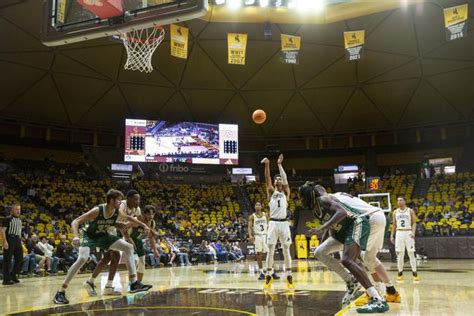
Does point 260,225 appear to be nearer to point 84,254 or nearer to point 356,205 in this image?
point 84,254

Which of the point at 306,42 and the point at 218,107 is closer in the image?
the point at 306,42

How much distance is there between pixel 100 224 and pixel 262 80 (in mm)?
21389

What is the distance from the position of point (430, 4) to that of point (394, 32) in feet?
8.48

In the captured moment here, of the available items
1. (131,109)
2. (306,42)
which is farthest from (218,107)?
(306,42)

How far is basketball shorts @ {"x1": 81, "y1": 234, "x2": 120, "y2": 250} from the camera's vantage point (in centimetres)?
794

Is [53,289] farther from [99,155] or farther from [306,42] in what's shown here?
[99,155]

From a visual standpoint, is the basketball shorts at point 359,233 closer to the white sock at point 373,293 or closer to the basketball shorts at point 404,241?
the white sock at point 373,293

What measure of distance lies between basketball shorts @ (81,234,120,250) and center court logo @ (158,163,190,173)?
24220 mm

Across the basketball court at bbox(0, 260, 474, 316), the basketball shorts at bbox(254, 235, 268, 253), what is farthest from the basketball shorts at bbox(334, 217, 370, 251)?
the basketball shorts at bbox(254, 235, 268, 253)

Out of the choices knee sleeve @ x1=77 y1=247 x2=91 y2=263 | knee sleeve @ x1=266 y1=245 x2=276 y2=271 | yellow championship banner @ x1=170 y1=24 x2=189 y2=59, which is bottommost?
knee sleeve @ x1=266 y1=245 x2=276 y2=271

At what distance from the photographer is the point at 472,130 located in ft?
99.7

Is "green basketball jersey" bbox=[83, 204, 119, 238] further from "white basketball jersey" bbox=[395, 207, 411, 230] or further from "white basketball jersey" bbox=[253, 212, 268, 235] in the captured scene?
"white basketball jersey" bbox=[395, 207, 411, 230]

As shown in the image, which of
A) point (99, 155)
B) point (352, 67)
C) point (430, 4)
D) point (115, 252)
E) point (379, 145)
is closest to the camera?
point (115, 252)

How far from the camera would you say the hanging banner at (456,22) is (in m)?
16.8
